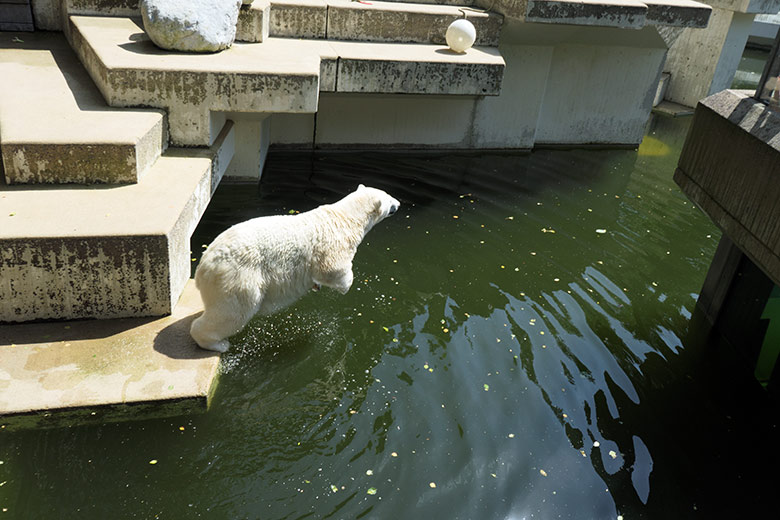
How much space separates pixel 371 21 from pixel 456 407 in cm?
618

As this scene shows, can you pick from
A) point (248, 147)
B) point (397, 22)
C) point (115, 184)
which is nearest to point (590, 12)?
point (397, 22)

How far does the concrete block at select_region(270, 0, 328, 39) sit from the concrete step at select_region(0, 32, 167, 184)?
9.42ft

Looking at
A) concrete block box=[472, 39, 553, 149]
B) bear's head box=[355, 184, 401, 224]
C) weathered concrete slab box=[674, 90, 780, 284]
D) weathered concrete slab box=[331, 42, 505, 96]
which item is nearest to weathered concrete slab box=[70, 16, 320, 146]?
weathered concrete slab box=[331, 42, 505, 96]

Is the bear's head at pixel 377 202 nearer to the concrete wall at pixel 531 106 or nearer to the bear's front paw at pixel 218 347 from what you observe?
the bear's front paw at pixel 218 347

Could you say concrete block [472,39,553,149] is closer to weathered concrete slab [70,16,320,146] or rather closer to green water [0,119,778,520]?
green water [0,119,778,520]

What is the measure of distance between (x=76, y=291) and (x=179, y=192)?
1.20 meters

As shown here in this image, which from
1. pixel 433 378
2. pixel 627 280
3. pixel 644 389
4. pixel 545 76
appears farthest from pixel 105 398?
pixel 545 76

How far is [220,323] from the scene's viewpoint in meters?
4.93

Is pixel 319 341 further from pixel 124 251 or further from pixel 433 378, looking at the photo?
pixel 124 251

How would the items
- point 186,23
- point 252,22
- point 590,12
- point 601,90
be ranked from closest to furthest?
point 186,23 → point 252,22 → point 590,12 → point 601,90

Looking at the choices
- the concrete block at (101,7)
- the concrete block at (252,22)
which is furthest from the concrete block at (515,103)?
the concrete block at (101,7)

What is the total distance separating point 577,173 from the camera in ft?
33.9

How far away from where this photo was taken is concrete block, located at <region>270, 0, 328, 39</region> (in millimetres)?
8961

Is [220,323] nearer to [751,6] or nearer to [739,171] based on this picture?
[739,171]
